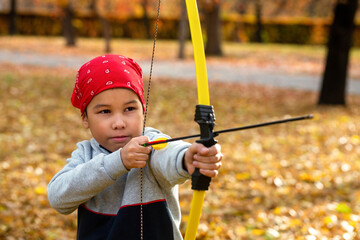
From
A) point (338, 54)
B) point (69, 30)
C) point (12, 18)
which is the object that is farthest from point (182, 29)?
point (12, 18)

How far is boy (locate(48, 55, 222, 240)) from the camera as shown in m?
2.00

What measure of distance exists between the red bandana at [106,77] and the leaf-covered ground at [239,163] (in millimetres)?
2510

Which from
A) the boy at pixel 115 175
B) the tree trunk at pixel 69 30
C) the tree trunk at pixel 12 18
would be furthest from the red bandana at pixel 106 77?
the tree trunk at pixel 12 18

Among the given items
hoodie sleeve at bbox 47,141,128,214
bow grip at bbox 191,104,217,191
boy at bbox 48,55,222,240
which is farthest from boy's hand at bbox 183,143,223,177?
hoodie sleeve at bbox 47,141,128,214

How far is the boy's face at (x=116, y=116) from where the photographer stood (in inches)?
82.7

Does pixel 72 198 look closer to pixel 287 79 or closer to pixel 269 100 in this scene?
pixel 269 100

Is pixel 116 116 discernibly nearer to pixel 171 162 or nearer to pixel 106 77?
pixel 106 77

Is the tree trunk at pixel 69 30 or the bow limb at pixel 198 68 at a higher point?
the bow limb at pixel 198 68

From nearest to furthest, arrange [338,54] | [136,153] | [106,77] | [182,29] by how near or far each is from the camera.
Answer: [136,153], [106,77], [338,54], [182,29]

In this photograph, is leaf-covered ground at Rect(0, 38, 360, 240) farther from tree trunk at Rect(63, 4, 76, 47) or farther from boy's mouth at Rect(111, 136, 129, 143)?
tree trunk at Rect(63, 4, 76, 47)

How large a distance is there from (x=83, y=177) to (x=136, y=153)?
0.97 ft

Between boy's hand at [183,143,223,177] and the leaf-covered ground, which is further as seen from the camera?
the leaf-covered ground

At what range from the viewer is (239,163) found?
21.9 ft

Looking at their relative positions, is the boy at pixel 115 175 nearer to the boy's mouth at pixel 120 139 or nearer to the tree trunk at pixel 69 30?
the boy's mouth at pixel 120 139
